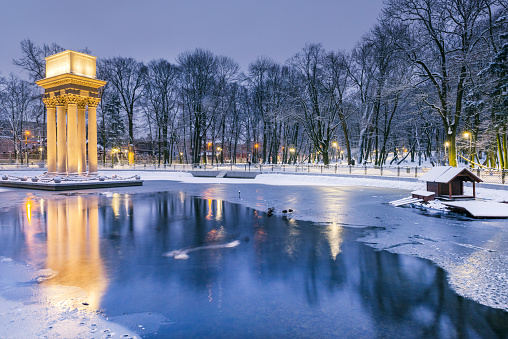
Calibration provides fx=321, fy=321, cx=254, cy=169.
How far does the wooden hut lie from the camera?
1516cm

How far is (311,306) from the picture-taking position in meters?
4.82

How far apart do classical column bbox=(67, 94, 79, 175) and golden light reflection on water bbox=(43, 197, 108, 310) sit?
575 inches

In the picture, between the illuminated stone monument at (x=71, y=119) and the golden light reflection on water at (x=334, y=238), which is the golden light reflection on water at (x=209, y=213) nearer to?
the golden light reflection on water at (x=334, y=238)

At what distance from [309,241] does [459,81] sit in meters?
22.5

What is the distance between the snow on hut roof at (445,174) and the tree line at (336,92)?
A: 10405 mm

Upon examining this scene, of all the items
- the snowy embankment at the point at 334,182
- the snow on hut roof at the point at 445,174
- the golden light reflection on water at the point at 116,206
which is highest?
the snow on hut roof at the point at 445,174

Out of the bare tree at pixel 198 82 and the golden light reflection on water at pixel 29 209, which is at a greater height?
the bare tree at pixel 198 82

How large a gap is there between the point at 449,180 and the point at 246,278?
1302 cm

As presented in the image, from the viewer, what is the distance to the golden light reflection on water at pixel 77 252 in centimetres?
570

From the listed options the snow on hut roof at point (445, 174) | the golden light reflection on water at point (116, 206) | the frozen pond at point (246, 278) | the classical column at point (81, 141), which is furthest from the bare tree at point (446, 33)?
the classical column at point (81, 141)

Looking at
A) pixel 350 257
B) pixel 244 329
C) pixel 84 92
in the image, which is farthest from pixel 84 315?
pixel 84 92

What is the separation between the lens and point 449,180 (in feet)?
49.2

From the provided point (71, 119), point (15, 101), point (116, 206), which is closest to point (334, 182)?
point (116, 206)

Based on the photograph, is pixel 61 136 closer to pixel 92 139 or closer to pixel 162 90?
pixel 92 139
